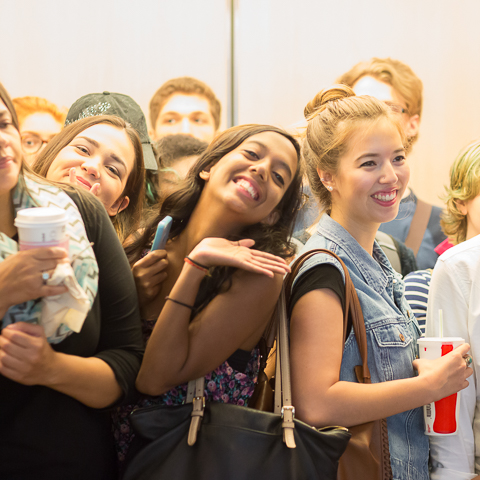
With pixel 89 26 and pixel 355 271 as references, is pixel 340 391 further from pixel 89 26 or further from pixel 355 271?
pixel 89 26

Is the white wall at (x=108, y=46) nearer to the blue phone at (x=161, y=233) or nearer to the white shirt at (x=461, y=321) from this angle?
the blue phone at (x=161, y=233)

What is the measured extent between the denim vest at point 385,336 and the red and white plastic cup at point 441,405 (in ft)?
0.18

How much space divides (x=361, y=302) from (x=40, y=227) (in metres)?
0.82

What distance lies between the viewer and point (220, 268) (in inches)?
51.3

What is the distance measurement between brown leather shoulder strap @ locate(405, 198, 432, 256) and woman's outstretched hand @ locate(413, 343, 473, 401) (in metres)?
1.47

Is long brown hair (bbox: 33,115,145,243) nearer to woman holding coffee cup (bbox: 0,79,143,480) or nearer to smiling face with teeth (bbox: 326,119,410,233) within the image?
woman holding coffee cup (bbox: 0,79,143,480)

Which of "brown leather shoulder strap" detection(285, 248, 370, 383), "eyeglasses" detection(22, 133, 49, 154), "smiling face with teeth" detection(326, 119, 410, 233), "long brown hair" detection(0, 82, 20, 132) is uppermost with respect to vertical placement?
"long brown hair" detection(0, 82, 20, 132)

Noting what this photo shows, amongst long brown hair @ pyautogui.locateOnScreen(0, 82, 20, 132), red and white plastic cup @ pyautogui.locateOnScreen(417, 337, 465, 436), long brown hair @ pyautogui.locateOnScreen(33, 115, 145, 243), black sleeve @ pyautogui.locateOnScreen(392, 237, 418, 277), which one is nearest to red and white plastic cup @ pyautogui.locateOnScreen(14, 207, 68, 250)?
long brown hair @ pyautogui.locateOnScreen(0, 82, 20, 132)

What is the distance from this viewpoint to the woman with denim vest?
125 centimetres

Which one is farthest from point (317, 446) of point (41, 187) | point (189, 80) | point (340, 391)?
point (189, 80)

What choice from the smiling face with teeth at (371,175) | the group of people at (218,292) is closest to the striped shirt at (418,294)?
the group of people at (218,292)

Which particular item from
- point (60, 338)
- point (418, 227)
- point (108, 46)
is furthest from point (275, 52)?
point (60, 338)

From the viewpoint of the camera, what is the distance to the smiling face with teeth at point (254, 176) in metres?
1.40

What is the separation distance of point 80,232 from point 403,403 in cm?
82
